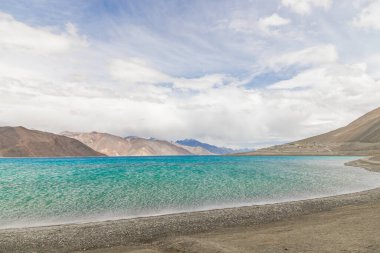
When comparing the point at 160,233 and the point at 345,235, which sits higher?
the point at 345,235

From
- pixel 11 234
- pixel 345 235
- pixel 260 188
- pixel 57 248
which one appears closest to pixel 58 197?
pixel 11 234

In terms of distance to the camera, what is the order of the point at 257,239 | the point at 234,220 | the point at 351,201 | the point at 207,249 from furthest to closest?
the point at 351,201
the point at 234,220
the point at 257,239
the point at 207,249

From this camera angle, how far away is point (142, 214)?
2883 centimetres

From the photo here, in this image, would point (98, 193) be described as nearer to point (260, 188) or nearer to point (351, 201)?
point (260, 188)

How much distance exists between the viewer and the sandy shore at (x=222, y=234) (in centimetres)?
1497

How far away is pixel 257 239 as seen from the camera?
55.2ft

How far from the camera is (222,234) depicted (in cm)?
2012

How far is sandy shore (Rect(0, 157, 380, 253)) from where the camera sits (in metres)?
15.0

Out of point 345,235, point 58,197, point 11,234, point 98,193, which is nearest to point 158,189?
point 98,193

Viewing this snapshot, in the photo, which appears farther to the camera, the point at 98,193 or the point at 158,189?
the point at 158,189

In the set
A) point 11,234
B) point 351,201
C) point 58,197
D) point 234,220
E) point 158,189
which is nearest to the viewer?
point 11,234

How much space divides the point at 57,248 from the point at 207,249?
9.88m

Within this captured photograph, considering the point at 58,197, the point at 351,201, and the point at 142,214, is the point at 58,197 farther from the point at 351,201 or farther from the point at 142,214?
the point at 351,201

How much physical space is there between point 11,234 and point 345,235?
21865 millimetres
